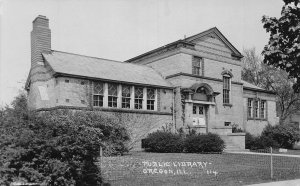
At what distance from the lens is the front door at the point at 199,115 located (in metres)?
29.3

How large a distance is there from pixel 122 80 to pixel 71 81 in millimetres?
4112

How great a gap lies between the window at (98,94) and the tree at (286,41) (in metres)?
17.8

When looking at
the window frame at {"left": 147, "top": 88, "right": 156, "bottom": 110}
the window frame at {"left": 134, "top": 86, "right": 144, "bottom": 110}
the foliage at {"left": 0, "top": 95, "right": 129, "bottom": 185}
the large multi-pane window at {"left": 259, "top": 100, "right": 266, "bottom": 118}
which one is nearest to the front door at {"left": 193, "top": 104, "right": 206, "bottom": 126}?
the window frame at {"left": 147, "top": 88, "right": 156, "bottom": 110}

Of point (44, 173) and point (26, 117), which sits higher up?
point (26, 117)

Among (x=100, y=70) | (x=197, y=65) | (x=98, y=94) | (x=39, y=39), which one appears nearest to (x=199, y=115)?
(x=197, y=65)

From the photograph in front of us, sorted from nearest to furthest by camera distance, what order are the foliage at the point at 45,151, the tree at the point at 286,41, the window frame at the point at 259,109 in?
1. the tree at the point at 286,41
2. the foliage at the point at 45,151
3. the window frame at the point at 259,109

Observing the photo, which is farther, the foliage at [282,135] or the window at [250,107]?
the window at [250,107]

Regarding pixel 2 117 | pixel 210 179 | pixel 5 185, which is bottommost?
pixel 210 179

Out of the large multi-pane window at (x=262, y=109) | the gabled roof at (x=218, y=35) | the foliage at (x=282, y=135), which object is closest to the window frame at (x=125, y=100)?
the gabled roof at (x=218, y=35)

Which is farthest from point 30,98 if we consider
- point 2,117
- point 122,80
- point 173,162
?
point 2,117

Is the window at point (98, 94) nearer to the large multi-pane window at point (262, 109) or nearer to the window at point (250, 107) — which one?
the window at point (250, 107)

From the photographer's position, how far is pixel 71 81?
912 inches

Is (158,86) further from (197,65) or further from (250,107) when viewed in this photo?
(250,107)

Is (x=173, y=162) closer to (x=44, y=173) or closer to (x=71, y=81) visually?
(x=44, y=173)
